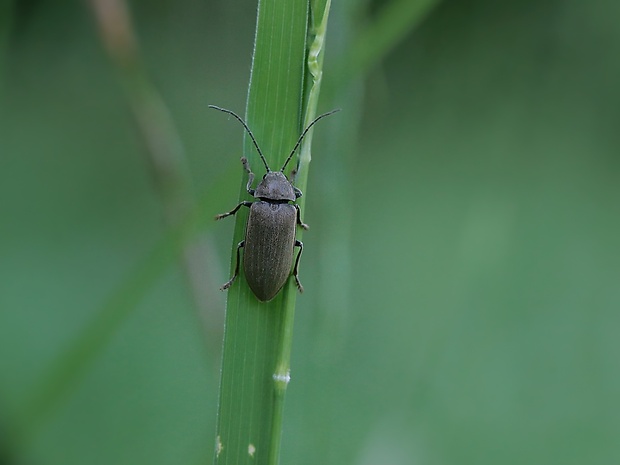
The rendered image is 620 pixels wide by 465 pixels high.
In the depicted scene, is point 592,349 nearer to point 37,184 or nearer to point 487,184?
point 487,184

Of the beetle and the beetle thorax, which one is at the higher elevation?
the beetle thorax

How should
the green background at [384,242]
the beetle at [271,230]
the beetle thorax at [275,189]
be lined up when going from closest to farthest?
1. the beetle at [271,230]
2. the beetle thorax at [275,189]
3. the green background at [384,242]

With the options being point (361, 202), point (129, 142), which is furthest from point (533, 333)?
point (129, 142)

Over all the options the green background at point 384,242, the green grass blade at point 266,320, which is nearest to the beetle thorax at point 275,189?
the green grass blade at point 266,320

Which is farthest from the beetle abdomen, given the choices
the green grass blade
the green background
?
the green background

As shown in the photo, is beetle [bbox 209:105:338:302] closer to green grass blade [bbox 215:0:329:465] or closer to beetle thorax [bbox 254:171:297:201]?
beetle thorax [bbox 254:171:297:201]

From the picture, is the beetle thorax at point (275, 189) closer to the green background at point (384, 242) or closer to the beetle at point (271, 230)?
the beetle at point (271, 230)

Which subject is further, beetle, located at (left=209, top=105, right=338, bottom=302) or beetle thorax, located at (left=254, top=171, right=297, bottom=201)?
beetle thorax, located at (left=254, top=171, right=297, bottom=201)
